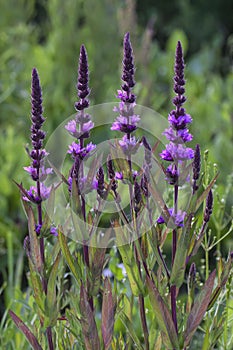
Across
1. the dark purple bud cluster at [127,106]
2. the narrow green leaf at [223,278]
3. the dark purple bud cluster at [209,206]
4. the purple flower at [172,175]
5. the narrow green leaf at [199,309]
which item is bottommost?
the narrow green leaf at [199,309]

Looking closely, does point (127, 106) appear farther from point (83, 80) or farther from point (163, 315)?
point (163, 315)

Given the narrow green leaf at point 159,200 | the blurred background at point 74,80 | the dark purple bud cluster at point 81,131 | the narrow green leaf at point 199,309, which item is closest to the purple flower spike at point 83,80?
the dark purple bud cluster at point 81,131

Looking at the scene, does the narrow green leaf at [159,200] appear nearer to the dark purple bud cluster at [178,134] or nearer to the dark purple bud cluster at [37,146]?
the dark purple bud cluster at [178,134]

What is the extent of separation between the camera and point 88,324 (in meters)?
1.37

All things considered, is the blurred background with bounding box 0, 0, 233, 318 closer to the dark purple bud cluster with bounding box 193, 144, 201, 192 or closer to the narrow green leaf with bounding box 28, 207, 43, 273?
the narrow green leaf with bounding box 28, 207, 43, 273

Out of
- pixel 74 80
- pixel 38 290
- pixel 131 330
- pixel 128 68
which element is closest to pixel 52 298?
pixel 38 290

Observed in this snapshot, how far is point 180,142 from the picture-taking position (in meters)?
1.26

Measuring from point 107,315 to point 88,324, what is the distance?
0.17 ft

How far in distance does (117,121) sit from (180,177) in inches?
6.9

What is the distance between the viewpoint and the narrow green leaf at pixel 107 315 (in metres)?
1.39

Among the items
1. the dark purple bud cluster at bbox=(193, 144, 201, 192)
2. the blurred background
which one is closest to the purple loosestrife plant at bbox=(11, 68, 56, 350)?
the dark purple bud cluster at bbox=(193, 144, 201, 192)

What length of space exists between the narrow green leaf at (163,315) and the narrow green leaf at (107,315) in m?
0.11

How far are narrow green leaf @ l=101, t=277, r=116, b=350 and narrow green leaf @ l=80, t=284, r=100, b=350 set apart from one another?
28 mm

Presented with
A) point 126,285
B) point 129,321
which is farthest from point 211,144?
point 129,321
